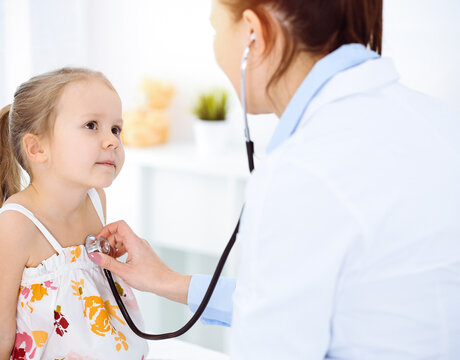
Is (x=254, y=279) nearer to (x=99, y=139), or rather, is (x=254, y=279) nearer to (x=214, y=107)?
(x=99, y=139)

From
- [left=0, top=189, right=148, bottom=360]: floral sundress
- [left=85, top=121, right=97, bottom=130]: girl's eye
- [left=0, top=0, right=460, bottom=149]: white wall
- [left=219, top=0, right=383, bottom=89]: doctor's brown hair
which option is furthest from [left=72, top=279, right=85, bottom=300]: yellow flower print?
[left=0, top=0, right=460, bottom=149]: white wall

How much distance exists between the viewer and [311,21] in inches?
35.6

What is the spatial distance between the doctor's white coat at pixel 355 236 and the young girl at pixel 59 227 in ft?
1.56

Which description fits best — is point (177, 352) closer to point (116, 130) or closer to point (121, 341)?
point (121, 341)

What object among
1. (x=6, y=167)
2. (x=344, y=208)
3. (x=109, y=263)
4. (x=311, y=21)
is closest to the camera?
(x=344, y=208)

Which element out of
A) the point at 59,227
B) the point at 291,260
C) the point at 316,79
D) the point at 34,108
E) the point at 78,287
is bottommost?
the point at 78,287

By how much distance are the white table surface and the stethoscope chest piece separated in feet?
1.25

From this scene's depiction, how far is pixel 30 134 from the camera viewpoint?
4.15ft

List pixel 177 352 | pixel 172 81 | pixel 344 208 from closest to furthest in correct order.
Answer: pixel 344 208 < pixel 177 352 < pixel 172 81

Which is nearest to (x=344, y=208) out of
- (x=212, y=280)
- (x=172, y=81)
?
(x=212, y=280)

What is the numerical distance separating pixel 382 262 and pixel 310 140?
7.8 inches

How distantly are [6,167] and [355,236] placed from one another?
91 cm

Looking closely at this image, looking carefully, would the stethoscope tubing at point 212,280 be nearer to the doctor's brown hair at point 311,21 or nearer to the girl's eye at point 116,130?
the doctor's brown hair at point 311,21

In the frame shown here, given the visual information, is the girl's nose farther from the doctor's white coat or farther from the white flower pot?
the white flower pot
